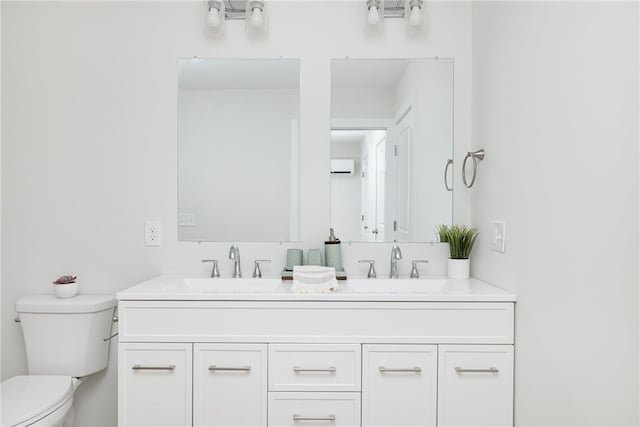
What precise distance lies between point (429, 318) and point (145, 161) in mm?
1477

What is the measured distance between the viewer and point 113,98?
6.84 ft

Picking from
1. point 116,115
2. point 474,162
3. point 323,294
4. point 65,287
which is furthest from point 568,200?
→ point 65,287

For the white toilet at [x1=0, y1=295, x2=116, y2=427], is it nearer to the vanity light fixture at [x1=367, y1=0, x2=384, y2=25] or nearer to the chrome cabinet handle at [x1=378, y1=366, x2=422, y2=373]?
the chrome cabinet handle at [x1=378, y1=366, x2=422, y2=373]

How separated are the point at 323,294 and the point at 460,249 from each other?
75cm

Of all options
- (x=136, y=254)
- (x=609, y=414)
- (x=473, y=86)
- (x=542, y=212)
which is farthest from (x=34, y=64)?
(x=609, y=414)

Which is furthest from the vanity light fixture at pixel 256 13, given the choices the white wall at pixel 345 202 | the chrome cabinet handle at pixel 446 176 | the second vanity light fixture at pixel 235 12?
the chrome cabinet handle at pixel 446 176

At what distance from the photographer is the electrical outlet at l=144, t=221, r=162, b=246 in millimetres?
2088

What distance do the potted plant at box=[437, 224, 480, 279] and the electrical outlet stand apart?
1.37 m

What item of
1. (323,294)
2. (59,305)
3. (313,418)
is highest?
(323,294)

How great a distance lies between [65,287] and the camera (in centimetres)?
198

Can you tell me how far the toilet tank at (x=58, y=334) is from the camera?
6.29ft

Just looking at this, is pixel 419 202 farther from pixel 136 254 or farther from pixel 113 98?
pixel 113 98

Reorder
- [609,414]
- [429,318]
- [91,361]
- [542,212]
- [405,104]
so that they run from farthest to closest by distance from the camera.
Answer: [405,104] → [91,361] → [429,318] → [542,212] → [609,414]

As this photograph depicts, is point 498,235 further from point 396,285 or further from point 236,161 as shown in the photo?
point 236,161
